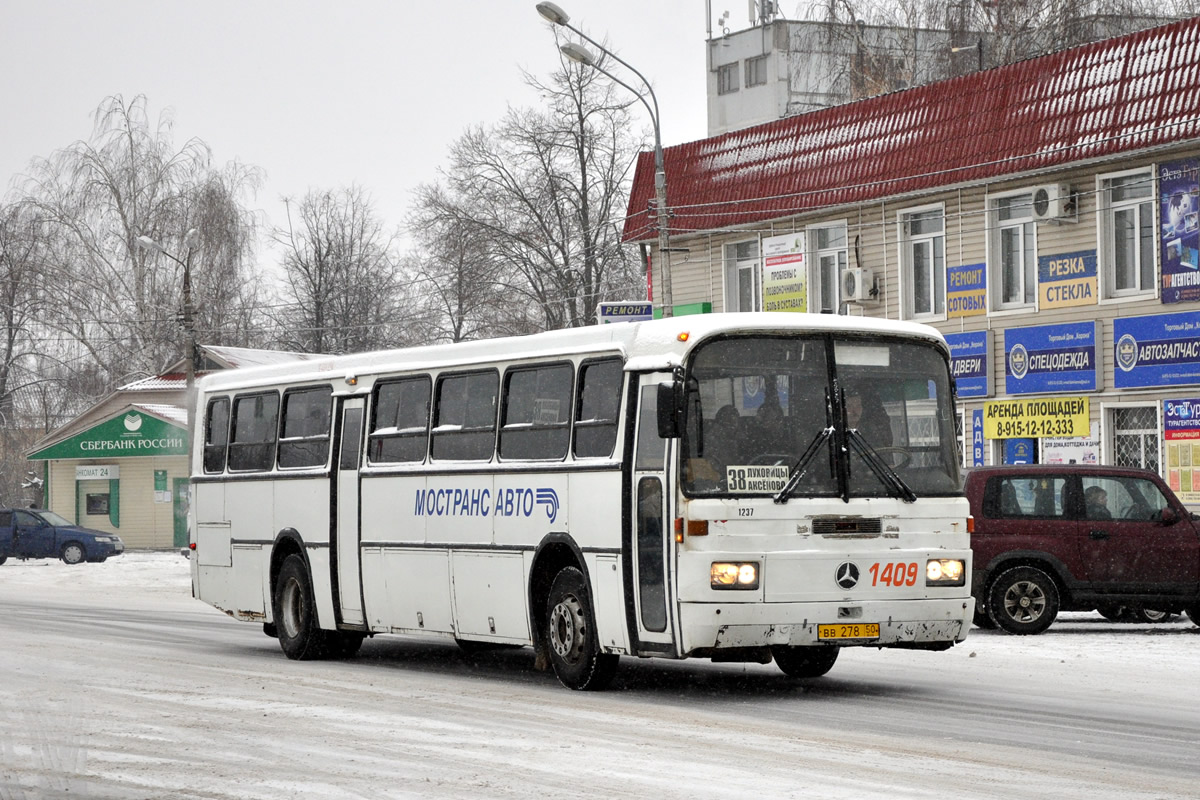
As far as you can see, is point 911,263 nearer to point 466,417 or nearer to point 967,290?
point 967,290

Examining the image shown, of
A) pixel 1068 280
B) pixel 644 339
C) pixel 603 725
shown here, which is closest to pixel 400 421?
pixel 644 339

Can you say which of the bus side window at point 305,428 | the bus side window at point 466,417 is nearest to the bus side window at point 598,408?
the bus side window at point 466,417

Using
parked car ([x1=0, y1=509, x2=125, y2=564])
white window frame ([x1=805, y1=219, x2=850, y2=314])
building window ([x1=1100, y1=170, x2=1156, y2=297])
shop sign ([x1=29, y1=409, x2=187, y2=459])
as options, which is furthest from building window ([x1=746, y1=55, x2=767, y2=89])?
building window ([x1=1100, y1=170, x2=1156, y2=297])

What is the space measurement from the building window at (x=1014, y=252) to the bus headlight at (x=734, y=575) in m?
17.8

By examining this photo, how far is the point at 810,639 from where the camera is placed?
43.1 feet

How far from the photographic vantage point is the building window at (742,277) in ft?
118

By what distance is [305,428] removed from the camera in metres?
18.3

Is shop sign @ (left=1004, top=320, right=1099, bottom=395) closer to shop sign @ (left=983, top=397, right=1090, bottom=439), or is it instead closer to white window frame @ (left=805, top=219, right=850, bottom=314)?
shop sign @ (left=983, top=397, right=1090, bottom=439)

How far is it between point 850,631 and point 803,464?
1216mm

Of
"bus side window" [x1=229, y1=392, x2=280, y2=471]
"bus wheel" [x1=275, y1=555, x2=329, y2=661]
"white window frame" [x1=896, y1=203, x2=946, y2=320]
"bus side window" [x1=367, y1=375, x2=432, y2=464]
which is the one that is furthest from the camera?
"white window frame" [x1=896, y1=203, x2=946, y2=320]

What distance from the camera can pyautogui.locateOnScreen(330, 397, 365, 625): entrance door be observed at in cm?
1714

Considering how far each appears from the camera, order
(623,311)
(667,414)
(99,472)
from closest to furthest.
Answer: (667,414) < (623,311) < (99,472)

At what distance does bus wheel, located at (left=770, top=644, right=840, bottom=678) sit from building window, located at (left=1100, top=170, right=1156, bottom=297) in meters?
14.1

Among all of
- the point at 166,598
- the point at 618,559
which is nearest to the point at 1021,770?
the point at 618,559
